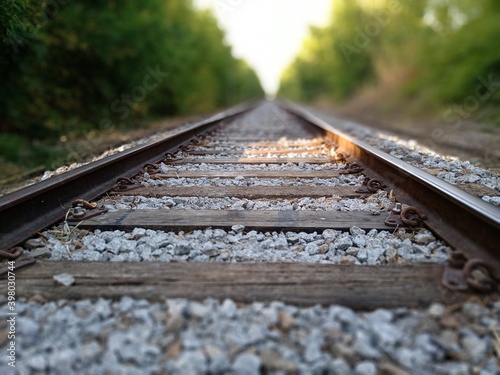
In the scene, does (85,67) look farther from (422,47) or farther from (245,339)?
(422,47)

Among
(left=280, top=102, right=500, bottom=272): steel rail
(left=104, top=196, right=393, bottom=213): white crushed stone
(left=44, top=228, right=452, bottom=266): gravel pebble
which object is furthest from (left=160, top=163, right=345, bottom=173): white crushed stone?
(left=44, top=228, right=452, bottom=266): gravel pebble

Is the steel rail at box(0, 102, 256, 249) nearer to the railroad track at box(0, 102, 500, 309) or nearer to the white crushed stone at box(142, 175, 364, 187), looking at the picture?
the railroad track at box(0, 102, 500, 309)

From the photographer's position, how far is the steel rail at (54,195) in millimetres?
1920

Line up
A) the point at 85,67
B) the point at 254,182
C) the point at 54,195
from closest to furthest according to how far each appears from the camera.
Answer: the point at 54,195 → the point at 254,182 → the point at 85,67

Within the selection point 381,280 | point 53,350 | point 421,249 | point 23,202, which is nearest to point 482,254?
point 421,249

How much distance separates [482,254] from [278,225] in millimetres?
948

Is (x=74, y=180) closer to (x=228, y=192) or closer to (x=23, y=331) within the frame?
(x=228, y=192)

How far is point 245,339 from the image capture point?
115 centimetres

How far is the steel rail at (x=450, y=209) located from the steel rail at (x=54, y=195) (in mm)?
2074

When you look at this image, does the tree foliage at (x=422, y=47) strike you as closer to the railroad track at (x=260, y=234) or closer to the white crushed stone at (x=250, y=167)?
the white crushed stone at (x=250, y=167)

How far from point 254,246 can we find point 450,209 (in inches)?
40.1

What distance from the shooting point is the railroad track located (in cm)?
142

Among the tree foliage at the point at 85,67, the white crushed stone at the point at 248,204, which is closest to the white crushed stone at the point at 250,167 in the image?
the white crushed stone at the point at 248,204

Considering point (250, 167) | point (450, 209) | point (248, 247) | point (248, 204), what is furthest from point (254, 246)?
point (250, 167)
